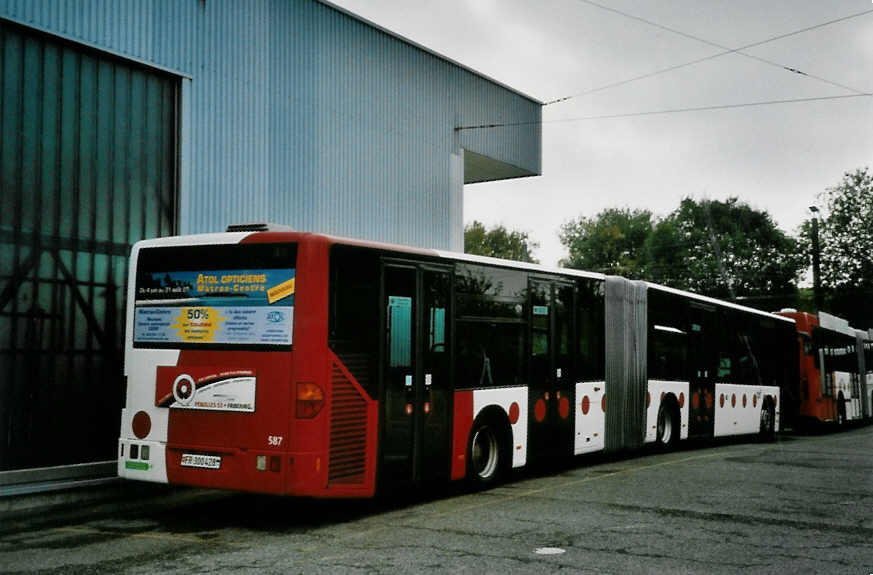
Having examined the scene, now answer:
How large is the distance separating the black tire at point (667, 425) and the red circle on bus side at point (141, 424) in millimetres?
10194

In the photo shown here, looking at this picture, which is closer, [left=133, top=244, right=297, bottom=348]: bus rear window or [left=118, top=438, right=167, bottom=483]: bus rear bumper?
[left=133, top=244, right=297, bottom=348]: bus rear window

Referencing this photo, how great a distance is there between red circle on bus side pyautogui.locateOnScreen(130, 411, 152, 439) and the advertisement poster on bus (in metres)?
0.75

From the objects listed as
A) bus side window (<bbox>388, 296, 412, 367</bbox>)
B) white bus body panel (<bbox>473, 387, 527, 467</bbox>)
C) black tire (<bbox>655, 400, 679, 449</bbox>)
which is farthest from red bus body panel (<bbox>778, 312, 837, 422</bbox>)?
bus side window (<bbox>388, 296, 412, 367</bbox>)

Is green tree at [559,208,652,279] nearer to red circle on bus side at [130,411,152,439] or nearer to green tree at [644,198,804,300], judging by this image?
green tree at [644,198,804,300]

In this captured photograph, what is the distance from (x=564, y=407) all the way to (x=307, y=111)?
7.26 meters

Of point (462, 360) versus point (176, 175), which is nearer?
point (462, 360)

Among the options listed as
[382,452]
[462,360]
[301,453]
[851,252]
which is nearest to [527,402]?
[462,360]

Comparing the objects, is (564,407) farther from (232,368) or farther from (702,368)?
(702,368)

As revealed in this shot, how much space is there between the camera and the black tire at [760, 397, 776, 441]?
22547 millimetres

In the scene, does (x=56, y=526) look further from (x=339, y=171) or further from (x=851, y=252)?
(x=851, y=252)

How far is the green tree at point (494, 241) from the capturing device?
80.9m

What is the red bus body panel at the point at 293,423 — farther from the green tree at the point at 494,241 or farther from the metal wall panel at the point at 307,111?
the green tree at the point at 494,241

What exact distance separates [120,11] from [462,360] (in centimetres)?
667

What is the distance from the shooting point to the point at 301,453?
9031 mm
